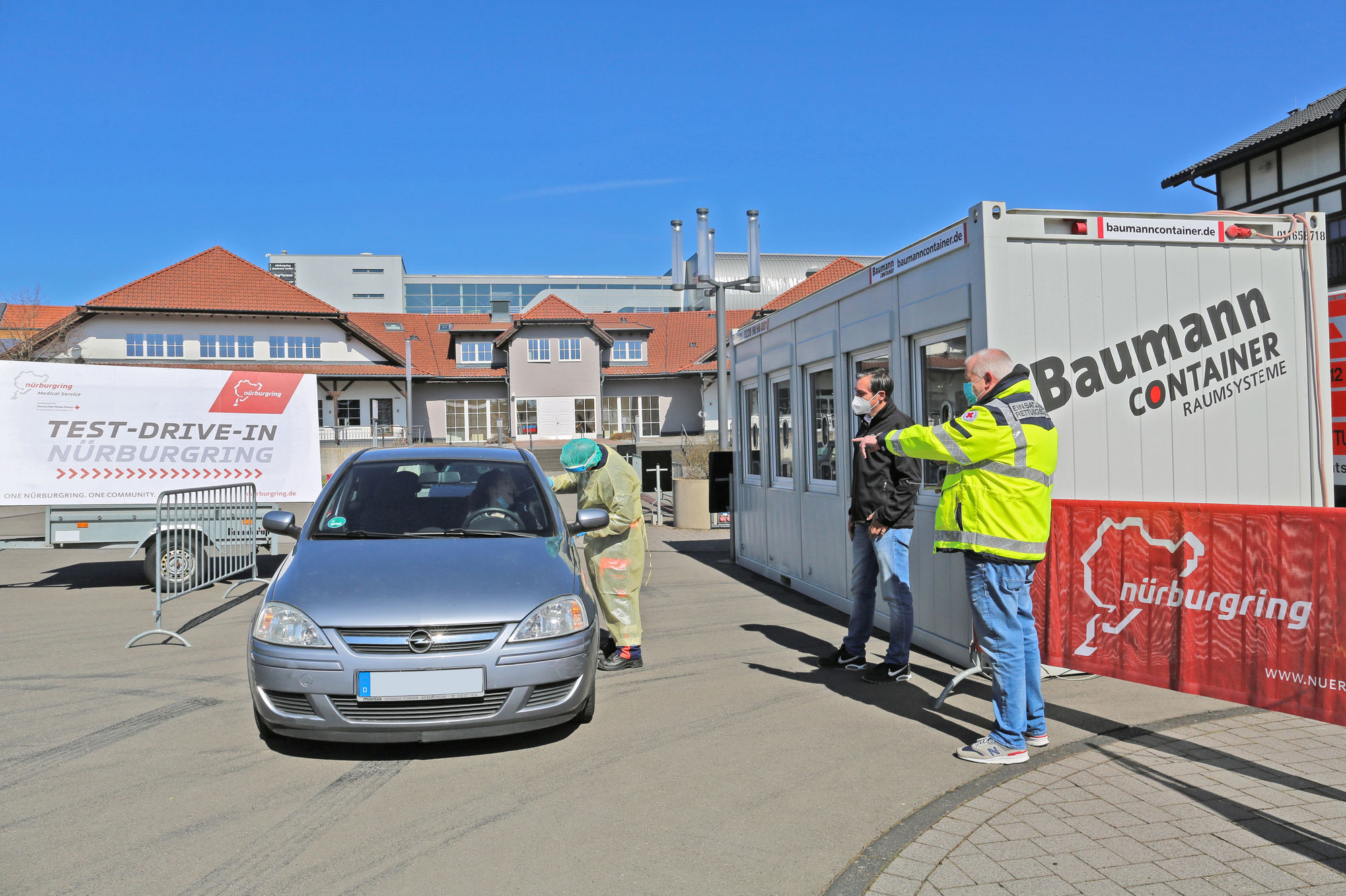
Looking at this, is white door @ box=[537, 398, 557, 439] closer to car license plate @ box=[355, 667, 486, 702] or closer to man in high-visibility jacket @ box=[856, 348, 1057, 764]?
car license plate @ box=[355, 667, 486, 702]

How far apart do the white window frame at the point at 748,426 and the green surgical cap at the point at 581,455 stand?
4741 millimetres

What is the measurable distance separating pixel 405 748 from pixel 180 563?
627 centimetres

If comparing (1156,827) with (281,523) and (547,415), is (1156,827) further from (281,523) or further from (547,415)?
(547,415)

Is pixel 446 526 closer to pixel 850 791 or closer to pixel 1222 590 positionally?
pixel 850 791

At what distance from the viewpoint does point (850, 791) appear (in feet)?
14.4

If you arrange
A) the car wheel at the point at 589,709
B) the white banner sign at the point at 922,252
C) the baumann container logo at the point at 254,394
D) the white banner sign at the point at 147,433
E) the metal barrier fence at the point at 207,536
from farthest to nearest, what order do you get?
1. the baumann container logo at the point at 254,394
2. the white banner sign at the point at 147,433
3. the metal barrier fence at the point at 207,536
4. the white banner sign at the point at 922,252
5. the car wheel at the point at 589,709

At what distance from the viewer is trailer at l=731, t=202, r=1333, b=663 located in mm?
6227

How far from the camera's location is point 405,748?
5.11 m

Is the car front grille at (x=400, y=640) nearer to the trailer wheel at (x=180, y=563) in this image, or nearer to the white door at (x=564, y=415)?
the trailer wheel at (x=180, y=563)

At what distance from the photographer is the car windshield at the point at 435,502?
229 inches

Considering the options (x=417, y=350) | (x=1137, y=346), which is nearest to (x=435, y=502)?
(x=1137, y=346)

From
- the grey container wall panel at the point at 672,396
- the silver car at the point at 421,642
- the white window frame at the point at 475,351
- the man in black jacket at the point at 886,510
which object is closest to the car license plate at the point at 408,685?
the silver car at the point at 421,642

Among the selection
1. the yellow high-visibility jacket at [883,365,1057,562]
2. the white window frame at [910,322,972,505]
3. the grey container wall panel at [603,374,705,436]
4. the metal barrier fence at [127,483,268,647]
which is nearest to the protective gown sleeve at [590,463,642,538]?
the white window frame at [910,322,972,505]

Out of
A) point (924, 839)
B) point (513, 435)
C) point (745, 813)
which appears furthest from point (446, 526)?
point (513, 435)
